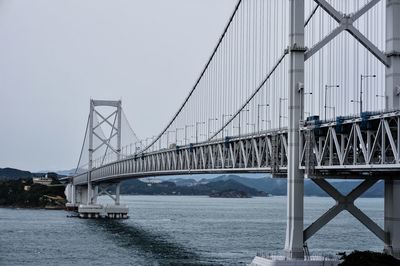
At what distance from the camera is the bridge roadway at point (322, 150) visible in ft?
86.4

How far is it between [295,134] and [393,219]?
5.28 meters

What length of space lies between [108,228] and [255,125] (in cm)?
4902

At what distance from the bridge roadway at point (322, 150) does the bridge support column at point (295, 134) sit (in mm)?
414

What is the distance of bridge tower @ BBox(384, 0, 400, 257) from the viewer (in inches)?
1220

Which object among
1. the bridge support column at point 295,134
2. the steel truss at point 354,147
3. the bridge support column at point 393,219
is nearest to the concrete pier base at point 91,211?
the bridge support column at point 295,134

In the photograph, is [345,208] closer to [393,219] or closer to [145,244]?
[393,219]

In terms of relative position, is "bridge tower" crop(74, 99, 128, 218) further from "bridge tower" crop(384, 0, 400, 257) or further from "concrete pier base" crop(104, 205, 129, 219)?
"bridge tower" crop(384, 0, 400, 257)

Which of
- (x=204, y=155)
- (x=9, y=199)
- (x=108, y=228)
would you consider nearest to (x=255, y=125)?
(x=204, y=155)

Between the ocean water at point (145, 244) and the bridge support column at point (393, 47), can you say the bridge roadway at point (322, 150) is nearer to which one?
the bridge support column at point (393, 47)

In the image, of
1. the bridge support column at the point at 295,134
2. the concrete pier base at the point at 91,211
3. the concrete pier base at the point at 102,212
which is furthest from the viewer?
the concrete pier base at the point at 91,211

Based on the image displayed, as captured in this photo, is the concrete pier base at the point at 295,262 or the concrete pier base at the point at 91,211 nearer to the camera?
the concrete pier base at the point at 295,262

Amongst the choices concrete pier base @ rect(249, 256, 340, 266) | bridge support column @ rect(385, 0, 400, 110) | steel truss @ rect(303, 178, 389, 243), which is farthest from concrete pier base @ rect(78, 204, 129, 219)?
bridge support column @ rect(385, 0, 400, 110)

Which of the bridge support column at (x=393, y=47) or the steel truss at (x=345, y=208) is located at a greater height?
the bridge support column at (x=393, y=47)

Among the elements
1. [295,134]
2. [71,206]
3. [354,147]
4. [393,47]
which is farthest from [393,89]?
[71,206]
